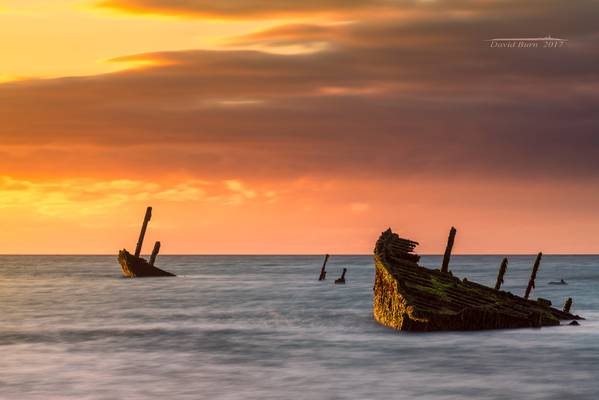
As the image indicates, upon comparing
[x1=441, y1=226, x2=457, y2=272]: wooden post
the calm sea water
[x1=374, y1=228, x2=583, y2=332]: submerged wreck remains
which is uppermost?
[x1=441, y1=226, x2=457, y2=272]: wooden post

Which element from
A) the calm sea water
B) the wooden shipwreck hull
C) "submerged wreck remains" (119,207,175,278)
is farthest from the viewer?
the wooden shipwreck hull

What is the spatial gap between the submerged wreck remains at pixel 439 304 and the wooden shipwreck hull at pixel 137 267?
54942 millimetres

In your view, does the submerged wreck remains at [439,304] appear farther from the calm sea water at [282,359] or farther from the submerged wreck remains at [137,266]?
the submerged wreck remains at [137,266]

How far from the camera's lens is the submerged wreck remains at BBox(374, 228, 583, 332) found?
103 feet

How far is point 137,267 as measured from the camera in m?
94.2

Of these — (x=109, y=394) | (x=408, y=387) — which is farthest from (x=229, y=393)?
(x=408, y=387)

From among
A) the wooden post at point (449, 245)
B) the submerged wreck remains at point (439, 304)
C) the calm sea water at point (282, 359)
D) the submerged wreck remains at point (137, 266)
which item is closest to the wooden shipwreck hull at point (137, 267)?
the submerged wreck remains at point (137, 266)

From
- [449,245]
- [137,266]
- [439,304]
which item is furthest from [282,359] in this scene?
[137,266]

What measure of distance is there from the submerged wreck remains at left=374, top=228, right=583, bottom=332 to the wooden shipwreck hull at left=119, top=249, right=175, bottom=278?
180 feet

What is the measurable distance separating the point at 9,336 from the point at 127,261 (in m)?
54.6

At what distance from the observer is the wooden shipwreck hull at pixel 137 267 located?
92.1 m

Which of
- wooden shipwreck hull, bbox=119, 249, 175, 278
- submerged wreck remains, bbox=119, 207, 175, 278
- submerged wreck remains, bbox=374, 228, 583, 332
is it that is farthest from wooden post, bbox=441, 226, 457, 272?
wooden shipwreck hull, bbox=119, 249, 175, 278

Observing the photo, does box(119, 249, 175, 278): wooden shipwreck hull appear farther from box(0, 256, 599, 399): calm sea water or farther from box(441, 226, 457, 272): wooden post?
box(441, 226, 457, 272): wooden post

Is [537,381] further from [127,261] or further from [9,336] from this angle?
[127,261]
